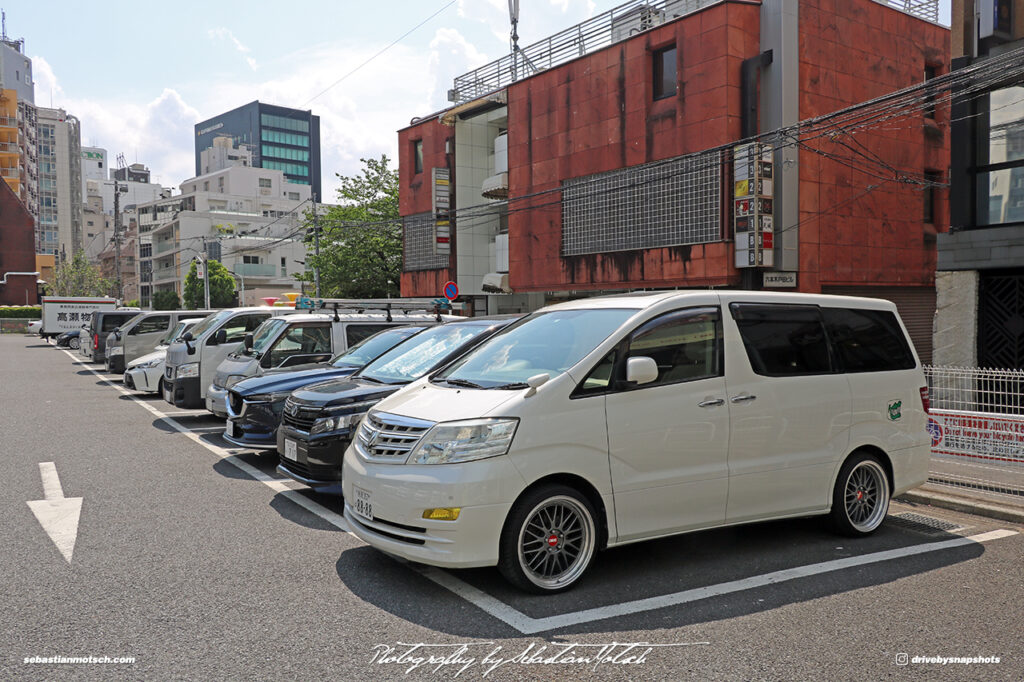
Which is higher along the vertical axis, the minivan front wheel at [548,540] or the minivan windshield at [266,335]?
the minivan windshield at [266,335]

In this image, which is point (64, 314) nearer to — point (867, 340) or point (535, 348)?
point (535, 348)

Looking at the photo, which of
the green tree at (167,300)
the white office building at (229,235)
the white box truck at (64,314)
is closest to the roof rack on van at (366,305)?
the white box truck at (64,314)

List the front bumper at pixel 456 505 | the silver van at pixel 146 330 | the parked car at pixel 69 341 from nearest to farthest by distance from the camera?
the front bumper at pixel 456 505, the silver van at pixel 146 330, the parked car at pixel 69 341

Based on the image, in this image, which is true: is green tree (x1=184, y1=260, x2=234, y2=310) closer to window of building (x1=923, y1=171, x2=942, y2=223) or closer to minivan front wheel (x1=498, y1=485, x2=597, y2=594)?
window of building (x1=923, y1=171, x2=942, y2=223)

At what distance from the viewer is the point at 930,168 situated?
76.3 ft

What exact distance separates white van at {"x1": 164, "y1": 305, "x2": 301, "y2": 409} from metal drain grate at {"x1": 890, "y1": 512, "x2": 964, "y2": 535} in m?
9.90

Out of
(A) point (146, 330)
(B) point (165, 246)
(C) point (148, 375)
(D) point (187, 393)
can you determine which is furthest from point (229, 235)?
(D) point (187, 393)

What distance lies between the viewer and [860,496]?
20.8ft

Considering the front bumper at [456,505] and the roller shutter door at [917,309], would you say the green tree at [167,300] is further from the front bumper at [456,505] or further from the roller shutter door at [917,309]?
the front bumper at [456,505]

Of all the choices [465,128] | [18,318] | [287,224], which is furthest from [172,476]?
[287,224]

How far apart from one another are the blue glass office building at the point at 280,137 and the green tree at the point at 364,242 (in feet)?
359

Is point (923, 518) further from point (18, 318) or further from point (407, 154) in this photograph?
point (18, 318)

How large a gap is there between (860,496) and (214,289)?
72.3 metres

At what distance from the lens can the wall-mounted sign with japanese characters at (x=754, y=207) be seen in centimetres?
1891
